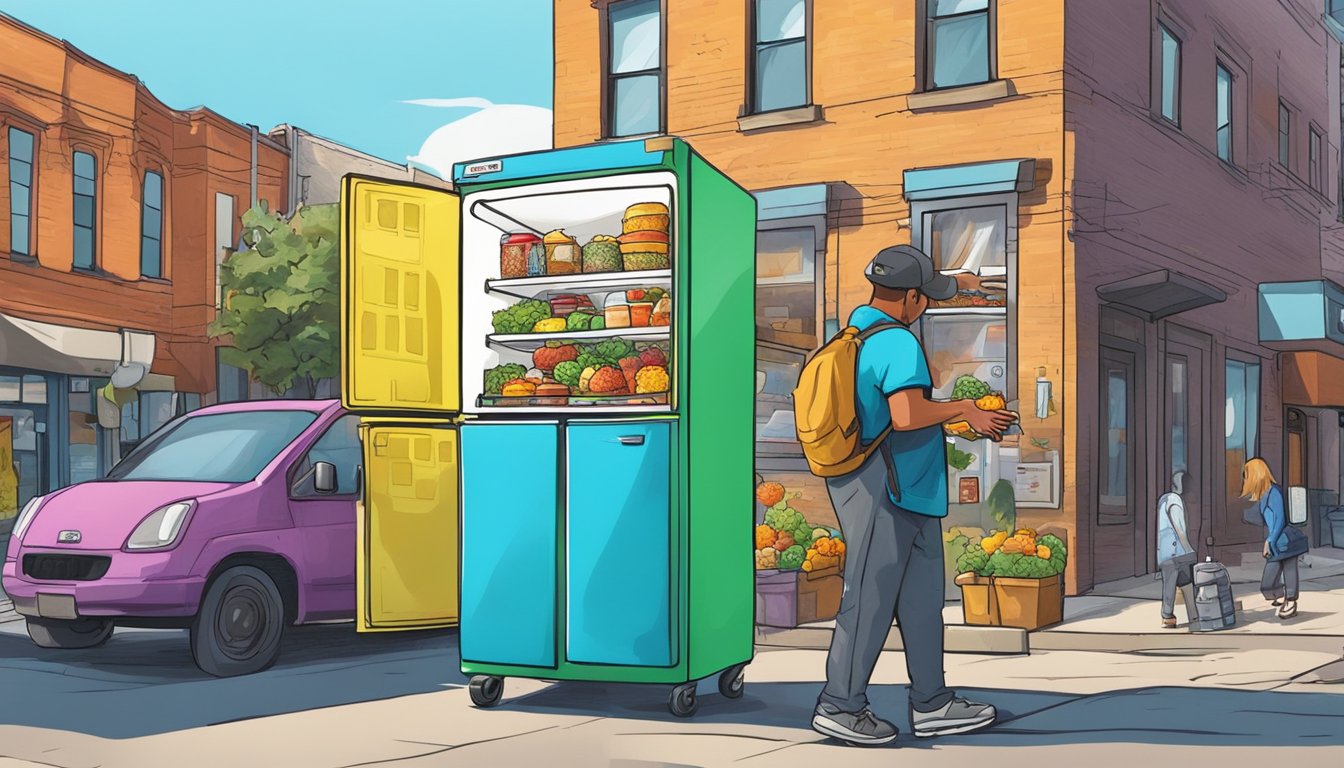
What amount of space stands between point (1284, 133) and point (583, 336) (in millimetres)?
18677

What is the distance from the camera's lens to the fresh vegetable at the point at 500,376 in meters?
8.77

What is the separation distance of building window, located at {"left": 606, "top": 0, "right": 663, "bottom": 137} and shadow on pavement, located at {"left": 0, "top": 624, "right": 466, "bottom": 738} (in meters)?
8.25

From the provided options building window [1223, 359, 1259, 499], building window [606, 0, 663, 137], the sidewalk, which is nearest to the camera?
Answer: the sidewalk

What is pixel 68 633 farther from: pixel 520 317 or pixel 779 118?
pixel 779 118

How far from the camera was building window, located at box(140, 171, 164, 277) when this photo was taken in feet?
90.4

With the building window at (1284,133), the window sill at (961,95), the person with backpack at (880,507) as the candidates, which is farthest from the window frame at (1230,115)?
the person with backpack at (880,507)

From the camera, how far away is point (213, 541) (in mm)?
9688

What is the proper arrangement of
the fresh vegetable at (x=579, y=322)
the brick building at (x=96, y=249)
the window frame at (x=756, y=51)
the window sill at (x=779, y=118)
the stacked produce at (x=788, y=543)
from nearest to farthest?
the fresh vegetable at (x=579, y=322), the stacked produce at (x=788, y=543), the window sill at (x=779, y=118), the window frame at (x=756, y=51), the brick building at (x=96, y=249)

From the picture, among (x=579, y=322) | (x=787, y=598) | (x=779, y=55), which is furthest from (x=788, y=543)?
(x=779, y=55)

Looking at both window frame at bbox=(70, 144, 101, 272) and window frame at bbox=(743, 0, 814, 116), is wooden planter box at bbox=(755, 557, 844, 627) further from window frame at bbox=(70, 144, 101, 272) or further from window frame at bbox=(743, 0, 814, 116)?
window frame at bbox=(70, 144, 101, 272)

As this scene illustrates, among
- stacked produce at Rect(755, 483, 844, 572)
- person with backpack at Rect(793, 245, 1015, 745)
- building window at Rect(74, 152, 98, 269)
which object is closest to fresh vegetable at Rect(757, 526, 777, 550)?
stacked produce at Rect(755, 483, 844, 572)

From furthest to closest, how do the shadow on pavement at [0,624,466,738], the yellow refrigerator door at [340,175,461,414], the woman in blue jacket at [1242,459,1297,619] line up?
the woman in blue jacket at [1242,459,1297,619], the yellow refrigerator door at [340,175,461,414], the shadow on pavement at [0,624,466,738]

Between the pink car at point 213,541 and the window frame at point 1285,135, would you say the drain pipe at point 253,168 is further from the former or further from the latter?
the pink car at point 213,541

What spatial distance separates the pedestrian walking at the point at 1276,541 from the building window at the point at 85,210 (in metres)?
19.8
